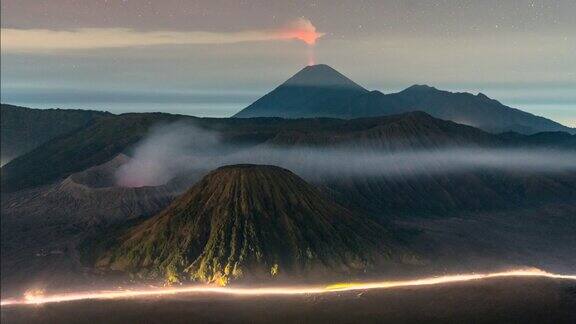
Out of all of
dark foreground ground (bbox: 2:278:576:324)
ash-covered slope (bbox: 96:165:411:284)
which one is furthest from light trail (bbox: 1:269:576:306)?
ash-covered slope (bbox: 96:165:411:284)

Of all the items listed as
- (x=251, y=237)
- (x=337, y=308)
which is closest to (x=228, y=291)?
(x=251, y=237)

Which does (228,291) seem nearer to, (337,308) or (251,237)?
(251,237)

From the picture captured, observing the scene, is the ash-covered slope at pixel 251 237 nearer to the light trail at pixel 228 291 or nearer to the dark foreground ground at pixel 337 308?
the light trail at pixel 228 291

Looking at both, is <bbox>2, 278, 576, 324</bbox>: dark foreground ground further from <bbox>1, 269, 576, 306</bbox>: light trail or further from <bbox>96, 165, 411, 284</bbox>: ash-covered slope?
<bbox>96, 165, 411, 284</bbox>: ash-covered slope

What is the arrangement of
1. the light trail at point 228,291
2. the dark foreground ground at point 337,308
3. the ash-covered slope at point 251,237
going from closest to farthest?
the dark foreground ground at point 337,308
the light trail at point 228,291
the ash-covered slope at point 251,237

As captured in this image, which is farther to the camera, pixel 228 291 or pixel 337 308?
pixel 228 291

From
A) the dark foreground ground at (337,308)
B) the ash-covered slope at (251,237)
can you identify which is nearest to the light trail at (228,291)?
the dark foreground ground at (337,308)
